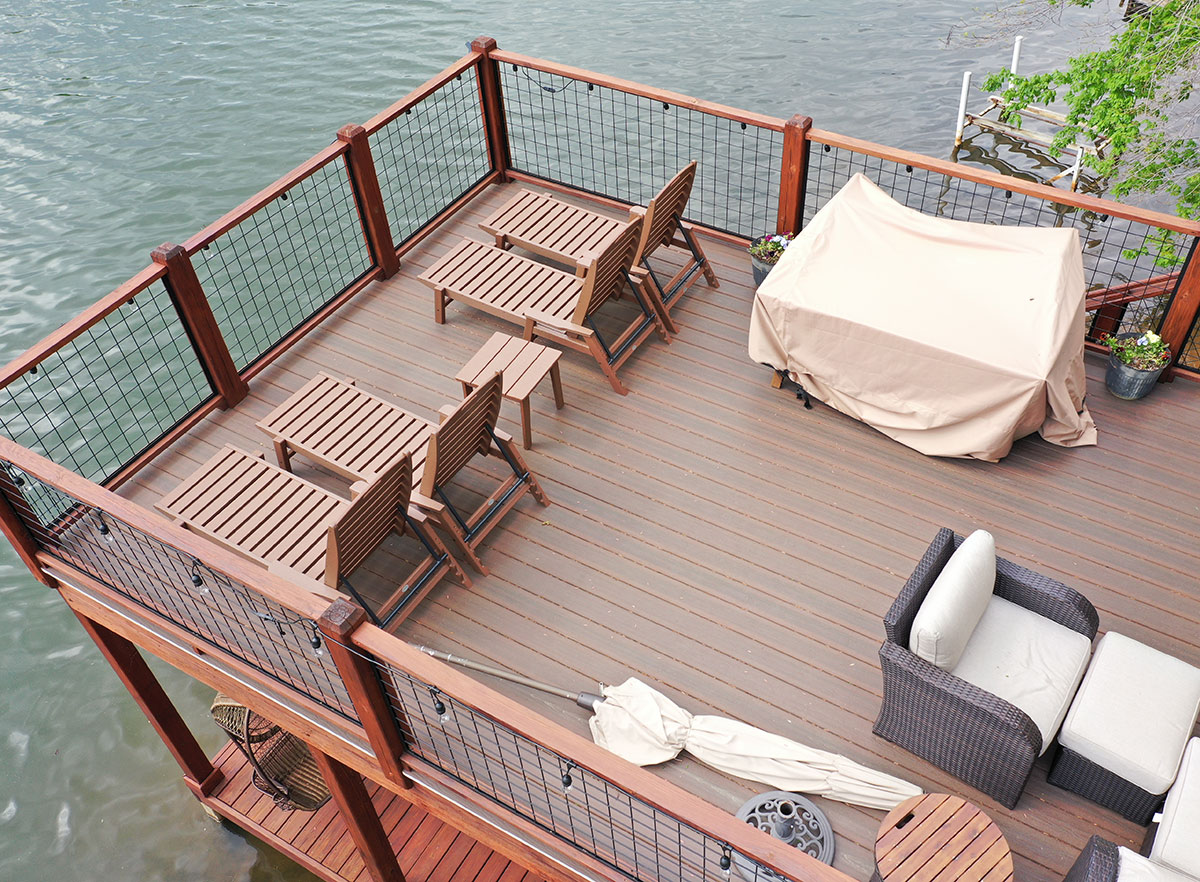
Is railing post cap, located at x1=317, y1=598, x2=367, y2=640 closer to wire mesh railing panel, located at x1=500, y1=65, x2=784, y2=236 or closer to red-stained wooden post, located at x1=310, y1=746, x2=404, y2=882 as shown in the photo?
red-stained wooden post, located at x1=310, y1=746, x2=404, y2=882

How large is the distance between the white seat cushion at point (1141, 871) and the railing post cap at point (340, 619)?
9.57 ft

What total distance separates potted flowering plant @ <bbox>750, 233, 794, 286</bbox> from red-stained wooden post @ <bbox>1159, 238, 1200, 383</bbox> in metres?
2.28

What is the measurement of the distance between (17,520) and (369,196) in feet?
10.1

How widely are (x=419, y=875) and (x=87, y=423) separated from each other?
265 inches

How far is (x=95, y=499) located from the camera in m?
4.32

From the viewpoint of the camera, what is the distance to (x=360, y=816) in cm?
557

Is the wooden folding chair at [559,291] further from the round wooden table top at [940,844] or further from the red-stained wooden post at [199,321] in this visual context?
the round wooden table top at [940,844]

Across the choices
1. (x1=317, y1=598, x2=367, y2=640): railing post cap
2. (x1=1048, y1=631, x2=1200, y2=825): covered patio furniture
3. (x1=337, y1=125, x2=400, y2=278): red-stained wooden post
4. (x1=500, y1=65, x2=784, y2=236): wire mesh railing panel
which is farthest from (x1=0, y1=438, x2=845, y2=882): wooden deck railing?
(x1=500, y1=65, x2=784, y2=236): wire mesh railing panel

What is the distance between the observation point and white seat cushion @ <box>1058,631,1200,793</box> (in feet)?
12.9

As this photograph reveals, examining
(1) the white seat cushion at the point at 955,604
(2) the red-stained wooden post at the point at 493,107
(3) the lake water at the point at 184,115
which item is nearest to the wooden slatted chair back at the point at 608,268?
(2) the red-stained wooden post at the point at 493,107

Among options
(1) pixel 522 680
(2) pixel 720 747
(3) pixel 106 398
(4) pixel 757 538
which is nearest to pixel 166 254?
(1) pixel 522 680

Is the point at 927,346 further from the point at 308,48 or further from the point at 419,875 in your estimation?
the point at 308,48

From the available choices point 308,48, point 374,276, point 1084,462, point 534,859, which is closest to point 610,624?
point 534,859

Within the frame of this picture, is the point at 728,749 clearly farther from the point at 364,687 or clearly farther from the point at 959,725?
the point at 364,687
